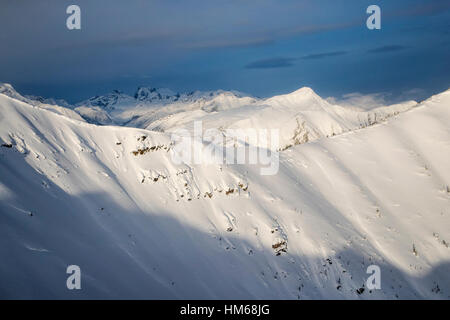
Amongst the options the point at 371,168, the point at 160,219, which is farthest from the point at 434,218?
the point at 160,219

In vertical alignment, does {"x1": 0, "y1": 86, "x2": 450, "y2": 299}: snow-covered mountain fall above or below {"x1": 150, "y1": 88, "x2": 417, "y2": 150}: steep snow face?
above

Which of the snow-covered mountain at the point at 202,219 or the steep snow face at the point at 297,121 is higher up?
the snow-covered mountain at the point at 202,219

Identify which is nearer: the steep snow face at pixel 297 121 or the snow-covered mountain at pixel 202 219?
the snow-covered mountain at pixel 202 219

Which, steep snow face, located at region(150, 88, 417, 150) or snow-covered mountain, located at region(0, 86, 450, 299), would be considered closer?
snow-covered mountain, located at region(0, 86, 450, 299)

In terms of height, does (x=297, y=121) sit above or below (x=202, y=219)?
below
